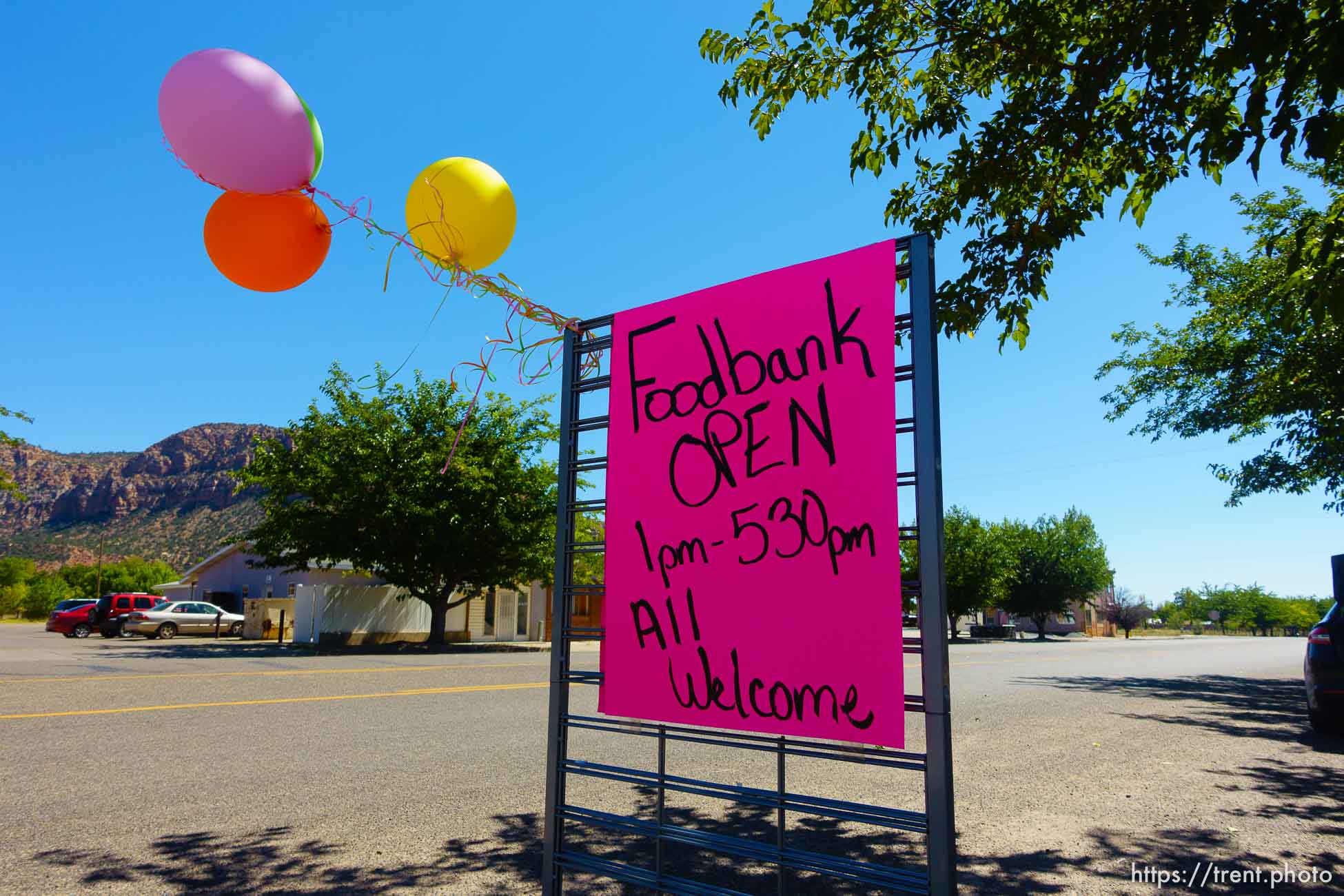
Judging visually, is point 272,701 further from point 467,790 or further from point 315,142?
point 315,142

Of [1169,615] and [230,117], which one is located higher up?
[230,117]

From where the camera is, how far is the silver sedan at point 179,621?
29766 mm

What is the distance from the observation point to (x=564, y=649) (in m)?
3.59

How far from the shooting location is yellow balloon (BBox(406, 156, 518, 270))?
13.0 ft

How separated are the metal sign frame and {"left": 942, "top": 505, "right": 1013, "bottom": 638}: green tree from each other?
47.6 m

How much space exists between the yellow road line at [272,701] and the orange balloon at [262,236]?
319 inches

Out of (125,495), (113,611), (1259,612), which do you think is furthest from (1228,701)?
(125,495)

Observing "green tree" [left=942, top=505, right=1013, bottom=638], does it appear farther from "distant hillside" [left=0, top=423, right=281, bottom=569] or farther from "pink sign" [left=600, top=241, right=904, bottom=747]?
"distant hillside" [left=0, top=423, right=281, bottom=569]

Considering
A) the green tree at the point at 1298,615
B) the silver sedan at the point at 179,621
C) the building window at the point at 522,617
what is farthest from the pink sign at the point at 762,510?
the green tree at the point at 1298,615

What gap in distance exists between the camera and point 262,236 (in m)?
3.96

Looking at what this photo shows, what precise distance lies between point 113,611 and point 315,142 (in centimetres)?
3237

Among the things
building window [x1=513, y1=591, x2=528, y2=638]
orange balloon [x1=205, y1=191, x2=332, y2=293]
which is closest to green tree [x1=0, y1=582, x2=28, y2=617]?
building window [x1=513, y1=591, x2=528, y2=638]

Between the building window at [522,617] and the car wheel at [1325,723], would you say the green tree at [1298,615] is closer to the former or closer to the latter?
the building window at [522,617]

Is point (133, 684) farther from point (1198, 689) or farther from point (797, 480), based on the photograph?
point (1198, 689)
